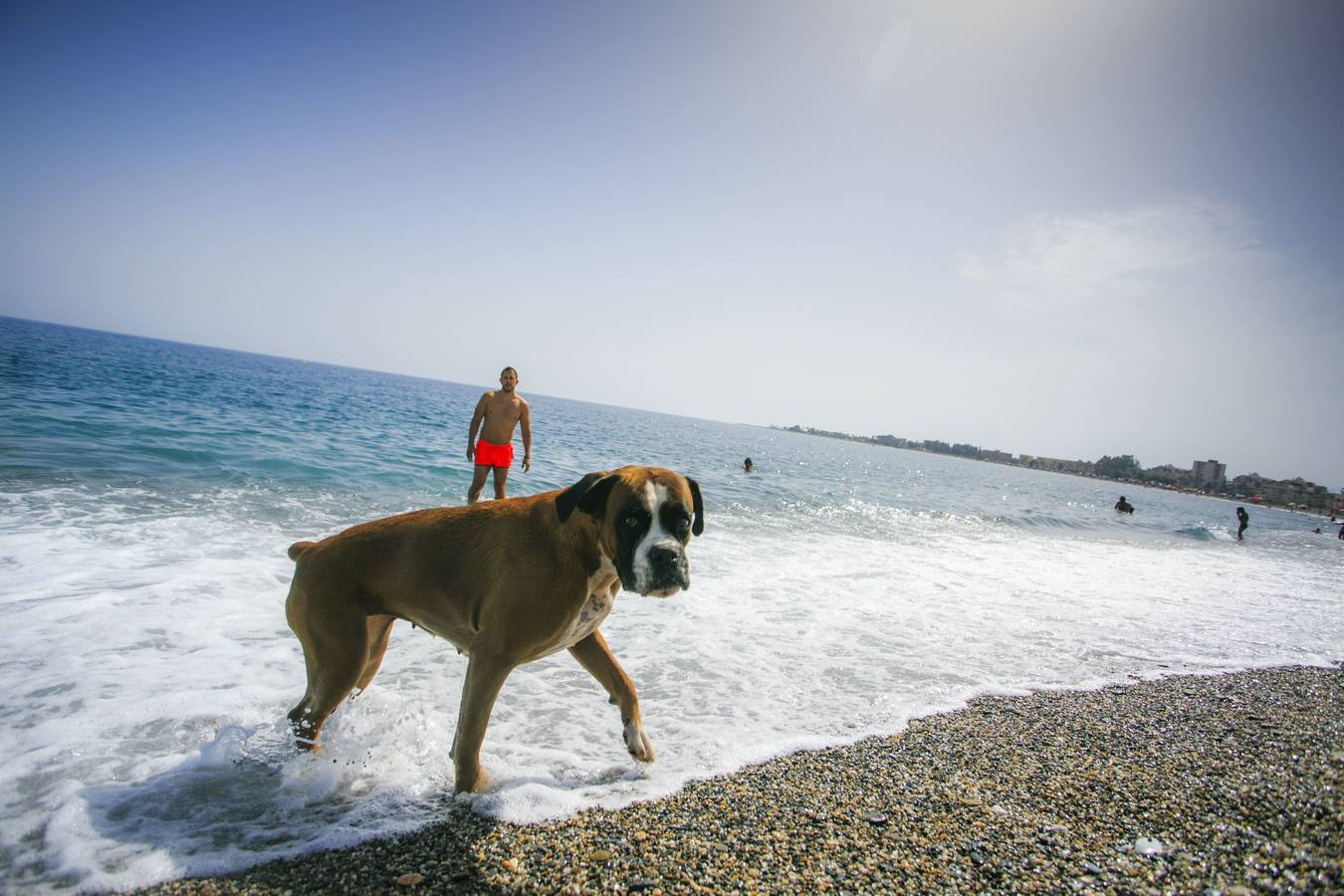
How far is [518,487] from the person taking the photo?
15656mm

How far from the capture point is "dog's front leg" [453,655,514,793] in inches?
112

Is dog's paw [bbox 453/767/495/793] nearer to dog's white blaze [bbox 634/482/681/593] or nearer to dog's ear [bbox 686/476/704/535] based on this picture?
dog's white blaze [bbox 634/482/681/593]

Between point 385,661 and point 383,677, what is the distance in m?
0.35

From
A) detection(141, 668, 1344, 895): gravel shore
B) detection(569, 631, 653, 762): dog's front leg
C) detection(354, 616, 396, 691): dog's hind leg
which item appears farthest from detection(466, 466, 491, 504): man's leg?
detection(141, 668, 1344, 895): gravel shore

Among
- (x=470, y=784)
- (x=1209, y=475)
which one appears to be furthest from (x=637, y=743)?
(x=1209, y=475)

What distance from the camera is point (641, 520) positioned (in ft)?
9.07

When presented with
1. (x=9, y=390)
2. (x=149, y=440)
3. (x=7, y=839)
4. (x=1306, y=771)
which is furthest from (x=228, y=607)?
(x=9, y=390)

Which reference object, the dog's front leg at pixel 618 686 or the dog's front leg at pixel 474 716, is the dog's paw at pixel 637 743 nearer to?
the dog's front leg at pixel 618 686

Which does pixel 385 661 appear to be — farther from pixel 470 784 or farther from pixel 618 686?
pixel 618 686

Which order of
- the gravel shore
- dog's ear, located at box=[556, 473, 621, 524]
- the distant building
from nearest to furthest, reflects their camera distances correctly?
1. the gravel shore
2. dog's ear, located at box=[556, 473, 621, 524]
3. the distant building

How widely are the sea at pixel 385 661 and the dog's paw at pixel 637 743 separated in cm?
12

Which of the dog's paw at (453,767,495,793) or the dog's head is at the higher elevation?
the dog's head

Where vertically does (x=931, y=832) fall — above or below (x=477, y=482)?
below

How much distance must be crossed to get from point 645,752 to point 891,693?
263 centimetres
